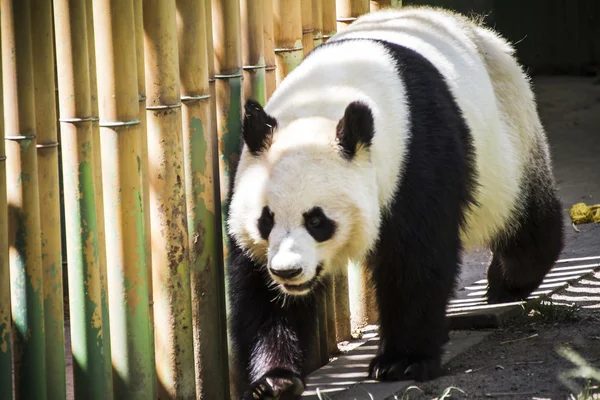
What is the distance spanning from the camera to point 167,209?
12.5 ft

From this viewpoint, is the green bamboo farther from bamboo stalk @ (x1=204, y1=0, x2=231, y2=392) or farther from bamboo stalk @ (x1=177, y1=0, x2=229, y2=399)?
bamboo stalk @ (x1=204, y1=0, x2=231, y2=392)

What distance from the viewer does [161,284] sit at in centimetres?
385

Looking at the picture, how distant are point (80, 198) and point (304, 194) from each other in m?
0.81

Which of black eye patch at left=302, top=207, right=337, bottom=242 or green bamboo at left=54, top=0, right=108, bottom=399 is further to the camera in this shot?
black eye patch at left=302, top=207, right=337, bottom=242

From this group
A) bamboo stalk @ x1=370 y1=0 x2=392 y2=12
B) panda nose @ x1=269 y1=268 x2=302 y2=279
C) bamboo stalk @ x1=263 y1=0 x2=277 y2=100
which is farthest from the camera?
bamboo stalk @ x1=370 y1=0 x2=392 y2=12

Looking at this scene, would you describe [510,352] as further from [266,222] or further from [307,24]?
[307,24]

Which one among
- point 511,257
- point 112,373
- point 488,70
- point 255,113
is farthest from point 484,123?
point 112,373

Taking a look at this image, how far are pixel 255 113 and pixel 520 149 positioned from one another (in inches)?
69.8

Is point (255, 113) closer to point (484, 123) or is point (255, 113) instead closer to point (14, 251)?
point (14, 251)

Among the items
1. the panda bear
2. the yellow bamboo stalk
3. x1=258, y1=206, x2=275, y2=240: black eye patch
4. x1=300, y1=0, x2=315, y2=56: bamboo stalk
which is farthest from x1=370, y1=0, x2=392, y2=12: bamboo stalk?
x1=258, y1=206, x2=275, y2=240: black eye patch

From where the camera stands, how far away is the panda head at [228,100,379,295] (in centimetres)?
353

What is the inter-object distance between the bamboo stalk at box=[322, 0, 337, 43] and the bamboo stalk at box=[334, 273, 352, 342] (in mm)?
1280

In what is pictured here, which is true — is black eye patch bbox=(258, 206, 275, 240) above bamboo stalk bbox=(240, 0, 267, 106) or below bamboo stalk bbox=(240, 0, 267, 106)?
below

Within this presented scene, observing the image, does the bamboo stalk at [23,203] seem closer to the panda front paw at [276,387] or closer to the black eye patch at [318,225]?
the panda front paw at [276,387]
